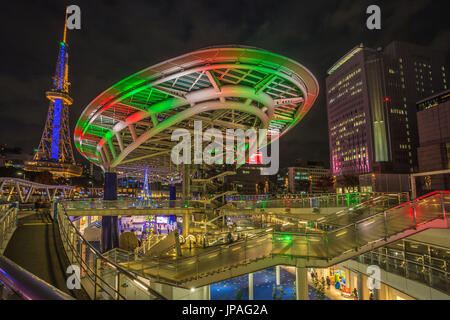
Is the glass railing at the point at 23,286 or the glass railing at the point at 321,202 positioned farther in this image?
the glass railing at the point at 321,202

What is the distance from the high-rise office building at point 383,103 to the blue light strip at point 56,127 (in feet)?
334

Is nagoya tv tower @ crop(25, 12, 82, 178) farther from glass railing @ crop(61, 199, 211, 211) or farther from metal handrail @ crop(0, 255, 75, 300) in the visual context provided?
metal handrail @ crop(0, 255, 75, 300)

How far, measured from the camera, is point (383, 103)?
290 feet

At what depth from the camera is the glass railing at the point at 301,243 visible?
10023 mm

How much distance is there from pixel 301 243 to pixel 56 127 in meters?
97.8

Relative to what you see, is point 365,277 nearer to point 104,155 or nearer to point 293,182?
point 104,155

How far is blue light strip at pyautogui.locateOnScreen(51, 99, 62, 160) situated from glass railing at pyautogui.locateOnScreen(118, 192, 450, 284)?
91.9m

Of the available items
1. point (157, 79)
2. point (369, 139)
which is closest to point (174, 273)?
point (157, 79)

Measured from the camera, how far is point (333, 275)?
1864cm

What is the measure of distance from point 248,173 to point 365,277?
11526 centimetres

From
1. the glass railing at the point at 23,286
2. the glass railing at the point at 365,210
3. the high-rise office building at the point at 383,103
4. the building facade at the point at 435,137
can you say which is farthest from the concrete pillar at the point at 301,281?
the high-rise office building at the point at 383,103

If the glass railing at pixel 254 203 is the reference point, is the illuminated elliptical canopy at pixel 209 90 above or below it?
above

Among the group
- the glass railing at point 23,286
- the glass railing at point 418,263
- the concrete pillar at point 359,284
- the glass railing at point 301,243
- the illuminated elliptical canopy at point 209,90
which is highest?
the illuminated elliptical canopy at point 209,90

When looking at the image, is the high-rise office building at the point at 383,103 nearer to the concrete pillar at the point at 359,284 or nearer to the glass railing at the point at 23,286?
the concrete pillar at the point at 359,284
